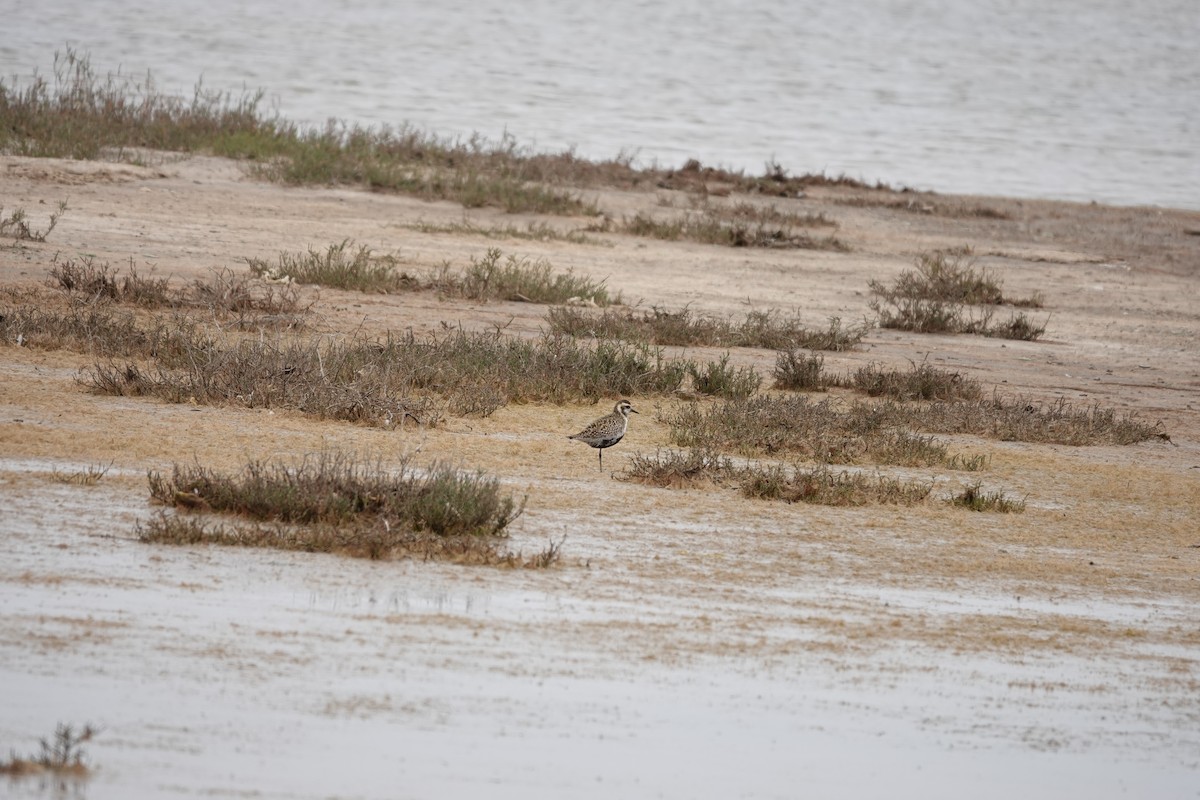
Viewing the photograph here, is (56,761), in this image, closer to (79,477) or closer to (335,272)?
(79,477)

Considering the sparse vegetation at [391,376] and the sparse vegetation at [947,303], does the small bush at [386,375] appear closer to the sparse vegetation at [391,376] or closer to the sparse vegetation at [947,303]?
the sparse vegetation at [391,376]

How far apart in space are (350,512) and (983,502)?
12.9ft

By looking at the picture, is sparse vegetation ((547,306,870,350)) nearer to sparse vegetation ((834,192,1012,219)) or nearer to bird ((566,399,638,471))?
bird ((566,399,638,471))

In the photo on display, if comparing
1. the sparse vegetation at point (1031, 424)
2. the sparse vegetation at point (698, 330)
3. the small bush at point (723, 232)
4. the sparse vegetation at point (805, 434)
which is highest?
the small bush at point (723, 232)

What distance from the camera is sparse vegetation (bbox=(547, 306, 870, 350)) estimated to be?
14.0m

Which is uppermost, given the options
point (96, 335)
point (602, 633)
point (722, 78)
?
point (722, 78)

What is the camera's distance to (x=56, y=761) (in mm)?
4957

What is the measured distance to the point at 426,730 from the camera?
557 centimetres

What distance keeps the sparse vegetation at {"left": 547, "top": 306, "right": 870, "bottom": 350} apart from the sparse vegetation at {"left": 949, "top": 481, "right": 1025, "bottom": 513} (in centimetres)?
453

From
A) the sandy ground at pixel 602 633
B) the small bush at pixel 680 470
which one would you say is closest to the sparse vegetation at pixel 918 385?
the sandy ground at pixel 602 633

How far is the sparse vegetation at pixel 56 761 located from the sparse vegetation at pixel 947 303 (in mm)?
12466

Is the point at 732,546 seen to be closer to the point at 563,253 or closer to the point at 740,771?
the point at 740,771

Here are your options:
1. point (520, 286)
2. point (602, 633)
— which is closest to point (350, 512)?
point (602, 633)

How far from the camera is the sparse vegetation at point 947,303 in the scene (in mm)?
→ 16495
